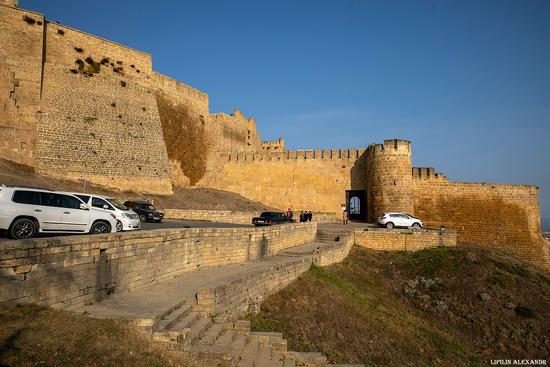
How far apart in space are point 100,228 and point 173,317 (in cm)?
452

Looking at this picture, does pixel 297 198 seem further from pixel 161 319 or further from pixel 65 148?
pixel 161 319

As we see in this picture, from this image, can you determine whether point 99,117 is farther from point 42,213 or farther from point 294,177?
point 42,213

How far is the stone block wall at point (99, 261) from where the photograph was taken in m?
5.59

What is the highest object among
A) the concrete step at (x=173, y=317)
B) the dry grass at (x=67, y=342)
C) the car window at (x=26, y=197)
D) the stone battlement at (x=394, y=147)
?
the stone battlement at (x=394, y=147)

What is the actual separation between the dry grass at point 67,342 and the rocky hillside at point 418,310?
13.8 ft

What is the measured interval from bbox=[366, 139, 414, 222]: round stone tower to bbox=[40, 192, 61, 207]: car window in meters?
23.5

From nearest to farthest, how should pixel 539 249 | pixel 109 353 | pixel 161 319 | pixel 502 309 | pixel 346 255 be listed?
pixel 109 353 < pixel 161 319 < pixel 502 309 < pixel 346 255 < pixel 539 249

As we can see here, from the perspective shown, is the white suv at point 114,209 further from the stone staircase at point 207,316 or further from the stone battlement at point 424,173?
the stone battlement at point 424,173

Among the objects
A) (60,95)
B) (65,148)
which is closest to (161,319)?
(65,148)

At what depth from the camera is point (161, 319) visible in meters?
6.33

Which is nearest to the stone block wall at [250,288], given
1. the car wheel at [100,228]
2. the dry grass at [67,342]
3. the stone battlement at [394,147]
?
the dry grass at [67,342]

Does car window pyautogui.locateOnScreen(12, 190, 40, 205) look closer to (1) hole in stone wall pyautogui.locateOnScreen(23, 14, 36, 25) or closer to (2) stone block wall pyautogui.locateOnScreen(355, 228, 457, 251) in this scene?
(2) stone block wall pyautogui.locateOnScreen(355, 228, 457, 251)

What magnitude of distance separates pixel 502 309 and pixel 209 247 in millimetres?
11862

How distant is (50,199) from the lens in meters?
9.01
